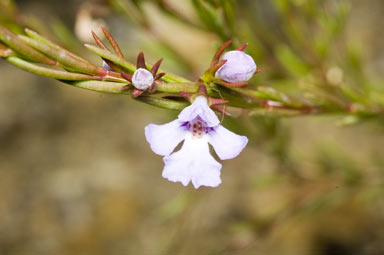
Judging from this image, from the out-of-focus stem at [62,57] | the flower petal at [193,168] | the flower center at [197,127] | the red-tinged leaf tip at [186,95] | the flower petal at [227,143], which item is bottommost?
the flower petal at [193,168]

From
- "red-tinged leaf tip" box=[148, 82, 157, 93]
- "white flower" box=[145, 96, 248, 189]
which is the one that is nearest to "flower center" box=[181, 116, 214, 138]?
"white flower" box=[145, 96, 248, 189]

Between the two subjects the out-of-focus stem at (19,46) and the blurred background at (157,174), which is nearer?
the out-of-focus stem at (19,46)

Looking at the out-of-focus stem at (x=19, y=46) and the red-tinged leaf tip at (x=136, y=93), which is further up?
the out-of-focus stem at (x=19, y=46)

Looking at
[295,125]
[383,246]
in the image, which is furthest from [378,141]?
[383,246]

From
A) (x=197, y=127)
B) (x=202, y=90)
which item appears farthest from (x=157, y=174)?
(x=202, y=90)

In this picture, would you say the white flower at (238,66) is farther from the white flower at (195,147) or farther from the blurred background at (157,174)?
the blurred background at (157,174)

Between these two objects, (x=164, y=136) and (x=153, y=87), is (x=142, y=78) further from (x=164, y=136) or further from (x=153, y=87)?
(x=164, y=136)

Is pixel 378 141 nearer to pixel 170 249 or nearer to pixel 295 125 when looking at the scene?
pixel 295 125

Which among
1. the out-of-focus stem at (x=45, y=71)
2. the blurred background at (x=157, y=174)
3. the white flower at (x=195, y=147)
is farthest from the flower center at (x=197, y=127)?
the blurred background at (x=157, y=174)
